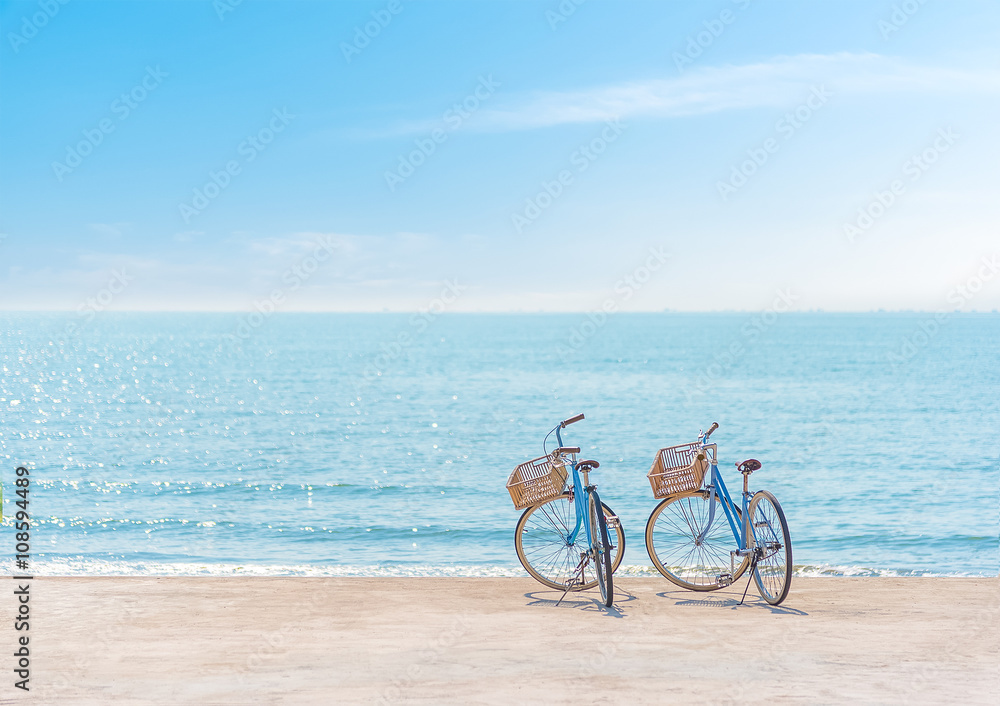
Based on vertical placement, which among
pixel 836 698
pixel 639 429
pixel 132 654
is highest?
pixel 639 429

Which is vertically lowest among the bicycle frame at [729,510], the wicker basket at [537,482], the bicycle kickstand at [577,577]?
the bicycle kickstand at [577,577]

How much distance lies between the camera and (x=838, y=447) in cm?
3159

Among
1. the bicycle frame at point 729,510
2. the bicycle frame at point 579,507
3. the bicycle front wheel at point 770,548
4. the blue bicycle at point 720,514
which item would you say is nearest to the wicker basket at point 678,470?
the blue bicycle at point 720,514

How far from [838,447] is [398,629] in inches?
1150

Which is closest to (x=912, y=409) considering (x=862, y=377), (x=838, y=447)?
(x=838, y=447)

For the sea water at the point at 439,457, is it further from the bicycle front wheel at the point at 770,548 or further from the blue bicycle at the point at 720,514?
the bicycle front wheel at the point at 770,548

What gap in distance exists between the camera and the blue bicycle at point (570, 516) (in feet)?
21.6

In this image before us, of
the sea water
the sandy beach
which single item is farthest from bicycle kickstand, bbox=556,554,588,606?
the sea water

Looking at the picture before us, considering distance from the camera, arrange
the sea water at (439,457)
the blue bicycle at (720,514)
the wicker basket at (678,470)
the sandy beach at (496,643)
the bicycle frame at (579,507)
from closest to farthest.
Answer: the sandy beach at (496,643) < the blue bicycle at (720,514) < the bicycle frame at (579,507) < the wicker basket at (678,470) < the sea water at (439,457)

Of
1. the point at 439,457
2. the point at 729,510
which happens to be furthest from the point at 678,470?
the point at 439,457

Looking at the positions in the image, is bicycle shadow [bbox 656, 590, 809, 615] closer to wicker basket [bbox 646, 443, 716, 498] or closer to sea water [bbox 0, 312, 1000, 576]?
wicker basket [bbox 646, 443, 716, 498]

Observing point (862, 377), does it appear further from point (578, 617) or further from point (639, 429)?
point (578, 617)

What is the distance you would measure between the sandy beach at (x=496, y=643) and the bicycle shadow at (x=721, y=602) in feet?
0.08

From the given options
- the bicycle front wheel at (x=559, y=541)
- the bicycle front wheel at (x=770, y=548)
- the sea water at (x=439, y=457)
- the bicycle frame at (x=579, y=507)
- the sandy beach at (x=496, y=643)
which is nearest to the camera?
the sandy beach at (x=496, y=643)
